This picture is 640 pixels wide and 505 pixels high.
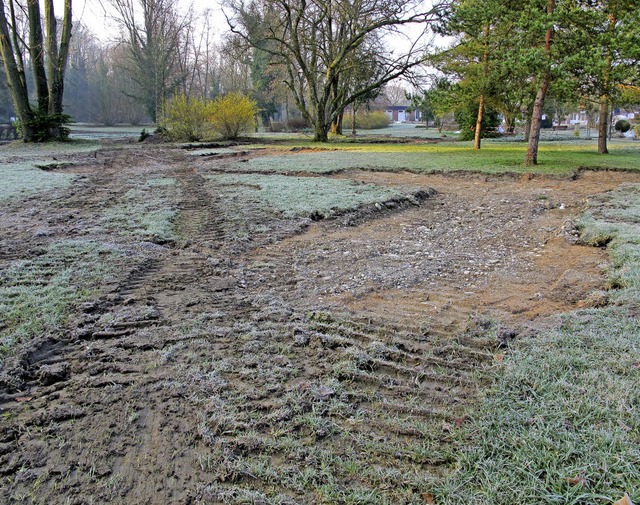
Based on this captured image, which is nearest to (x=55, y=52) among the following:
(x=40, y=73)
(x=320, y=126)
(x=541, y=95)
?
(x=40, y=73)

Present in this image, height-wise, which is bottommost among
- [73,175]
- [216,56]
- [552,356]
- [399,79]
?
[552,356]

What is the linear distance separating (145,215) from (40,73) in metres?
20.8

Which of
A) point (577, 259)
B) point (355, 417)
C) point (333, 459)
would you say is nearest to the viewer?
point (333, 459)

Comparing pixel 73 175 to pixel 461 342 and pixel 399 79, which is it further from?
pixel 399 79

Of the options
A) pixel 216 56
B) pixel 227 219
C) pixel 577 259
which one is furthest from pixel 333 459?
pixel 216 56

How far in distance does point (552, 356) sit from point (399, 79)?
80.2 ft

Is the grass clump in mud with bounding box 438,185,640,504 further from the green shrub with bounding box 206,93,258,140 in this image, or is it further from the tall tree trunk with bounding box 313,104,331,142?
the tall tree trunk with bounding box 313,104,331,142

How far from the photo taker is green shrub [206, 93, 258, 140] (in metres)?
23.8

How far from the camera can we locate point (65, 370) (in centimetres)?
285

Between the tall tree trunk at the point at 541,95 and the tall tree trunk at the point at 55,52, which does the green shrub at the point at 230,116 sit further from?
the tall tree trunk at the point at 541,95

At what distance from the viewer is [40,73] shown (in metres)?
22.6

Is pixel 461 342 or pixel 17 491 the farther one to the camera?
pixel 461 342

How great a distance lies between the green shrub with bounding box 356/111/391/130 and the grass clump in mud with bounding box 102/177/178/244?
4332 cm

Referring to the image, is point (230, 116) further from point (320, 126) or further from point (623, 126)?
point (623, 126)
